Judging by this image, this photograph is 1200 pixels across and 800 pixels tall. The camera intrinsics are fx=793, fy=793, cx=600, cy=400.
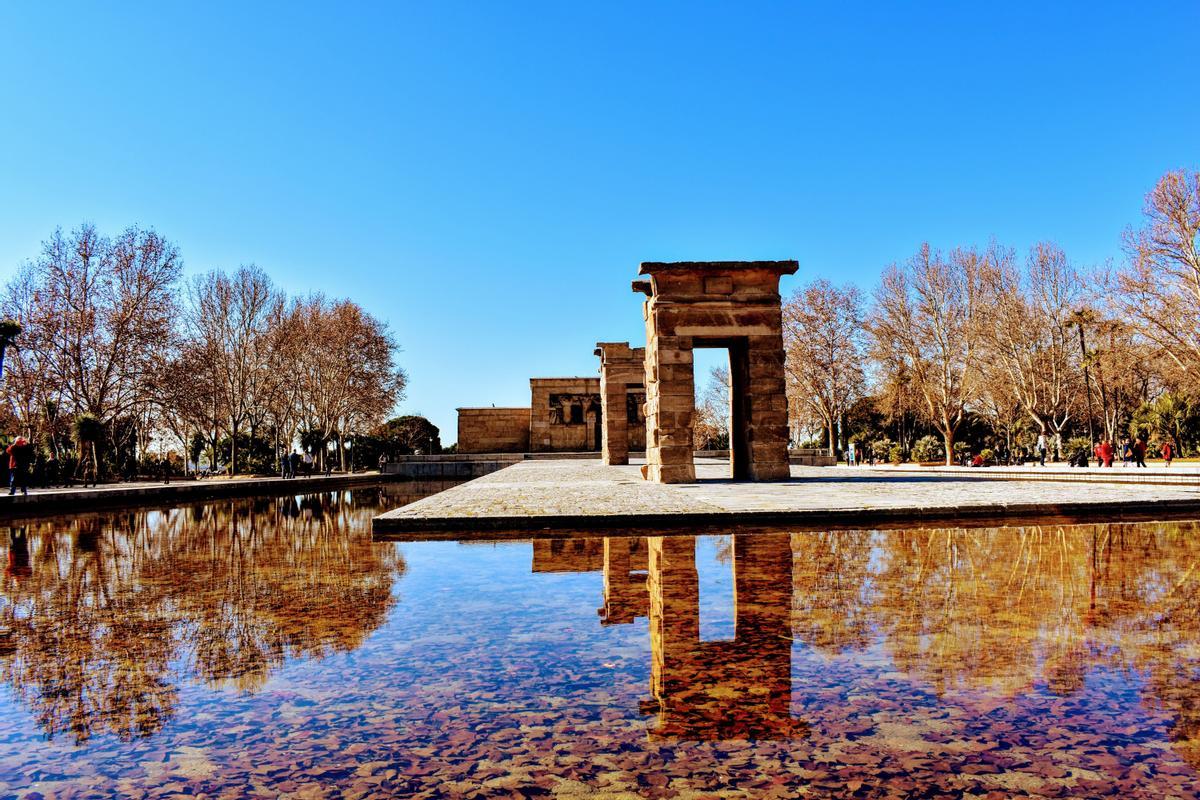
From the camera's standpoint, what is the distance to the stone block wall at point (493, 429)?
48812 mm

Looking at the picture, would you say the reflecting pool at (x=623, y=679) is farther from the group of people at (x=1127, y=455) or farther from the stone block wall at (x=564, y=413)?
the stone block wall at (x=564, y=413)

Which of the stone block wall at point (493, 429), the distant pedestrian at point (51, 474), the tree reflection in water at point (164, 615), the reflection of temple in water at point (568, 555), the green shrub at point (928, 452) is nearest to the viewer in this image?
the tree reflection in water at point (164, 615)

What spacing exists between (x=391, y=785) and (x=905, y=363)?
39868 millimetres

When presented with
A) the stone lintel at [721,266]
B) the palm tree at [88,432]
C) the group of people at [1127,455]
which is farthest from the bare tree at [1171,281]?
the palm tree at [88,432]

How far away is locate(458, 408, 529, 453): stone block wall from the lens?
4881cm

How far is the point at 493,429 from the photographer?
161 feet

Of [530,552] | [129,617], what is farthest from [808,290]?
[129,617]

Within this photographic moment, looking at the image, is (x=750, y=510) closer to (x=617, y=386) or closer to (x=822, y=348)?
(x=617, y=386)

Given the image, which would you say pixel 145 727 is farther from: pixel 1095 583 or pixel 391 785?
pixel 1095 583

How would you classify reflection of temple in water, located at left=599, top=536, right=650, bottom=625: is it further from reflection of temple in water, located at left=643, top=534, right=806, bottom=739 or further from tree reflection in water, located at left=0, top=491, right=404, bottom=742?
tree reflection in water, located at left=0, top=491, right=404, bottom=742

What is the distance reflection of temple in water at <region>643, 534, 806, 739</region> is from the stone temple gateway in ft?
35.5

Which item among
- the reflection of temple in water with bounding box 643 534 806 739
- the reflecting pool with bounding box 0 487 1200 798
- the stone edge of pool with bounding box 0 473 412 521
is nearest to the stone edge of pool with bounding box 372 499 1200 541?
the reflecting pool with bounding box 0 487 1200 798

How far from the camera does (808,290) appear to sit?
4119 centimetres

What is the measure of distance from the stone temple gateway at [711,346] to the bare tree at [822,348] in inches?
929
